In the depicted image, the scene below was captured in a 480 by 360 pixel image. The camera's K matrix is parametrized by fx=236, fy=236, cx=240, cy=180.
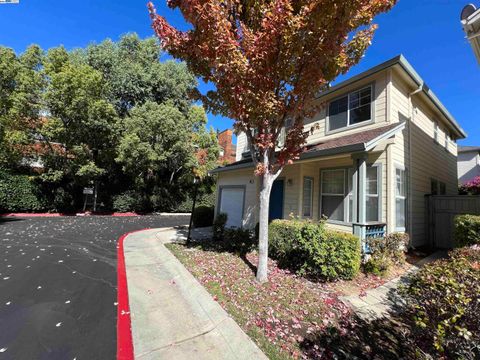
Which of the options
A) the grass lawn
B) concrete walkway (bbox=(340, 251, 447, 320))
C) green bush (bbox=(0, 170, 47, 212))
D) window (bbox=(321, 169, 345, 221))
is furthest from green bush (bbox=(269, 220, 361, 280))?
green bush (bbox=(0, 170, 47, 212))

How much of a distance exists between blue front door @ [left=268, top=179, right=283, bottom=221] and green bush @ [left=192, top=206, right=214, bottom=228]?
558cm

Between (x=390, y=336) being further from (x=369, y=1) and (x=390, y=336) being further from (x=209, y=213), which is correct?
(x=209, y=213)

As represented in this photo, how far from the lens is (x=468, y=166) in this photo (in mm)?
23500

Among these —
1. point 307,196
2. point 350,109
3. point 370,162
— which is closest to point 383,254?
point 370,162

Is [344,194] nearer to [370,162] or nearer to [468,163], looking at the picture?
[370,162]

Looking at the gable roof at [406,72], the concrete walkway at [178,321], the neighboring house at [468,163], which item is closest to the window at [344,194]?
the gable roof at [406,72]

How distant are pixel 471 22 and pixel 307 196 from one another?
6.17m

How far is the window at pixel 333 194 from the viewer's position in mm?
8203

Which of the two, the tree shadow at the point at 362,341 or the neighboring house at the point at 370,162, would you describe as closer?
the tree shadow at the point at 362,341

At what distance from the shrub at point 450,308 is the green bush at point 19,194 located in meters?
20.8

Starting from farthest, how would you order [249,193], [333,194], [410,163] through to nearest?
[249,193]
[333,194]
[410,163]

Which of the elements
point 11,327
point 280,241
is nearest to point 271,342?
point 280,241

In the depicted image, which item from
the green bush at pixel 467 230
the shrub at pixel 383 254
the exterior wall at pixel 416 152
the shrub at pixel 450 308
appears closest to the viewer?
the shrub at pixel 450 308

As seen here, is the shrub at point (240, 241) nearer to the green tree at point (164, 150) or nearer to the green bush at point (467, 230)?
the green bush at point (467, 230)
